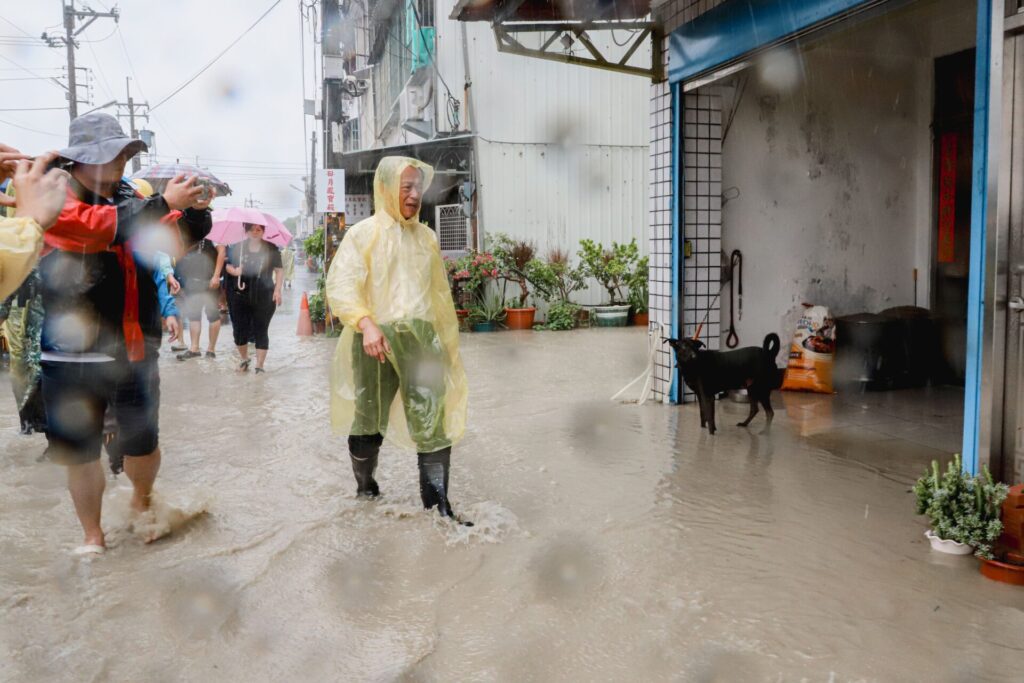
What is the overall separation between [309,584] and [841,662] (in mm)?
2117

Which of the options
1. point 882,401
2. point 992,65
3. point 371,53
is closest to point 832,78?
point 882,401

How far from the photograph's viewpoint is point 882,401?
735 cm

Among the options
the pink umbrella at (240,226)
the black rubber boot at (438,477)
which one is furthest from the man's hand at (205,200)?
the pink umbrella at (240,226)

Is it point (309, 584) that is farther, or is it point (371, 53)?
point (371, 53)

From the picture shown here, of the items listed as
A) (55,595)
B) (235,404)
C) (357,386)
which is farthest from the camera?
(235,404)

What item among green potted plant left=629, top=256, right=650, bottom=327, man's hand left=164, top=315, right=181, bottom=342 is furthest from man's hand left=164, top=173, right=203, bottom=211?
green potted plant left=629, top=256, right=650, bottom=327

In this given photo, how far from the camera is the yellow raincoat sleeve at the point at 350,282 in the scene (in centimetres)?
405

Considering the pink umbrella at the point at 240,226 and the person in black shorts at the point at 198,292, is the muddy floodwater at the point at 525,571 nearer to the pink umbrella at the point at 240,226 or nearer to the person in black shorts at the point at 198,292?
the pink umbrella at the point at 240,226

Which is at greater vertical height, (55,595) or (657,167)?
(657,167)

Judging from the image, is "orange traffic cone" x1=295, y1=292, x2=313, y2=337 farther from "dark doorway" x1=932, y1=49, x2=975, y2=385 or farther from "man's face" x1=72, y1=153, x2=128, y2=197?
"man's face" x1=72, y1=153, x2=128, y2=197

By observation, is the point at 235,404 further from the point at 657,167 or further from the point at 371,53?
the point at 371,53

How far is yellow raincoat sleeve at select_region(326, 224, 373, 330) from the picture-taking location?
405 cm

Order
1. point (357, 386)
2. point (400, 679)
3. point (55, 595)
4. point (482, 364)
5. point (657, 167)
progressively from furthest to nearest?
1. point (482, 364)
2. point (657, 167)
3. point (357, 386)
4. point (55, 595)
5. point (400, 679)

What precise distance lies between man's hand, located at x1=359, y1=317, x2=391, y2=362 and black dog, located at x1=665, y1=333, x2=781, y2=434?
294 cm
